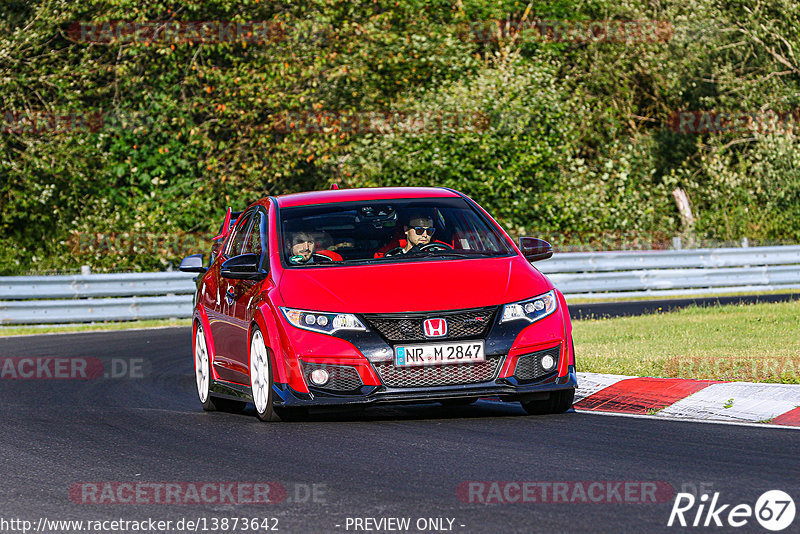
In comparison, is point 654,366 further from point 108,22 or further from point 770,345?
point 108,22

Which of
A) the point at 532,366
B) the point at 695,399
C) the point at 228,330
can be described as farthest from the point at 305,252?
the point at 695,399

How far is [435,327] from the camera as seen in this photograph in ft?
28.4

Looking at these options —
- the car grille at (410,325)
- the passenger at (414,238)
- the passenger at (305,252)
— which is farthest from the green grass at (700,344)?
the passenger at (305,252)

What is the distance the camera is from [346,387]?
8.75 meters

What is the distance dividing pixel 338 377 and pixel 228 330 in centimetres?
193

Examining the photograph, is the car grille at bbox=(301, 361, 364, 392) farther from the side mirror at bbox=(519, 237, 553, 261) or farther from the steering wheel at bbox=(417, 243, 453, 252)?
the side mirror at bbox=(519, 237, 553, 261)

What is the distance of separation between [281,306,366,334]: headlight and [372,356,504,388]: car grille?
0.31 meters

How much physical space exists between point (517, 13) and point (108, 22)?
15.9 meters

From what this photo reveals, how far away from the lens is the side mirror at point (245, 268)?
9.77 m

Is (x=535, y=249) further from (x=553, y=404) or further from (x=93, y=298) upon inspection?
(x=93, y=298)

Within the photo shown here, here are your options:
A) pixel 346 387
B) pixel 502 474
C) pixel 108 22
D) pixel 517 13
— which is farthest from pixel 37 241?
pixel 502 474
